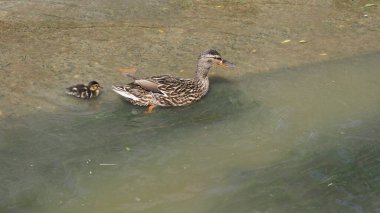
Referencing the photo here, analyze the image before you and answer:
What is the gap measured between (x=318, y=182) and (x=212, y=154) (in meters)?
1.15

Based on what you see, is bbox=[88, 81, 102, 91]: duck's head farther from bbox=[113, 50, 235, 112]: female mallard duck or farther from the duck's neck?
the duck's neck

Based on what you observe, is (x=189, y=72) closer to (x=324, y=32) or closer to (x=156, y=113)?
(x=156, y=113)

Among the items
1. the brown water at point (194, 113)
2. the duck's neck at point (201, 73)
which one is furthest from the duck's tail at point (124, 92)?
the duck's neck at point (201, 73)

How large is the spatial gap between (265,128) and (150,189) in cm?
174

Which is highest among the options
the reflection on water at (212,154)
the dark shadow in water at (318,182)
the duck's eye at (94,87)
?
the duck's eye at (94,87)

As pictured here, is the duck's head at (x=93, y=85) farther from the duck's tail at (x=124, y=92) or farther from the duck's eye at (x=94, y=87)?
the duck's tail at (x=124, y=92)

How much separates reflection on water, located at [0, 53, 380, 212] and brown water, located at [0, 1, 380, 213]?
2 centimetres

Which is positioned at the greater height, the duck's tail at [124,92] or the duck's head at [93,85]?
the duck's head at [93,85]

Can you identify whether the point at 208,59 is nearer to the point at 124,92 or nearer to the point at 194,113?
the point at 194,113

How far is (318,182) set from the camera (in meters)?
6.25

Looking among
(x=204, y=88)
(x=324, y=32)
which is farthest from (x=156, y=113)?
(x=324, y=32)

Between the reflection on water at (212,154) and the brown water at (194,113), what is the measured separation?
→ 18 millimetres

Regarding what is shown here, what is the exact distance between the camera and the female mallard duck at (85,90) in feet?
24.9

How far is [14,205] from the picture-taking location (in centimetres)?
585
